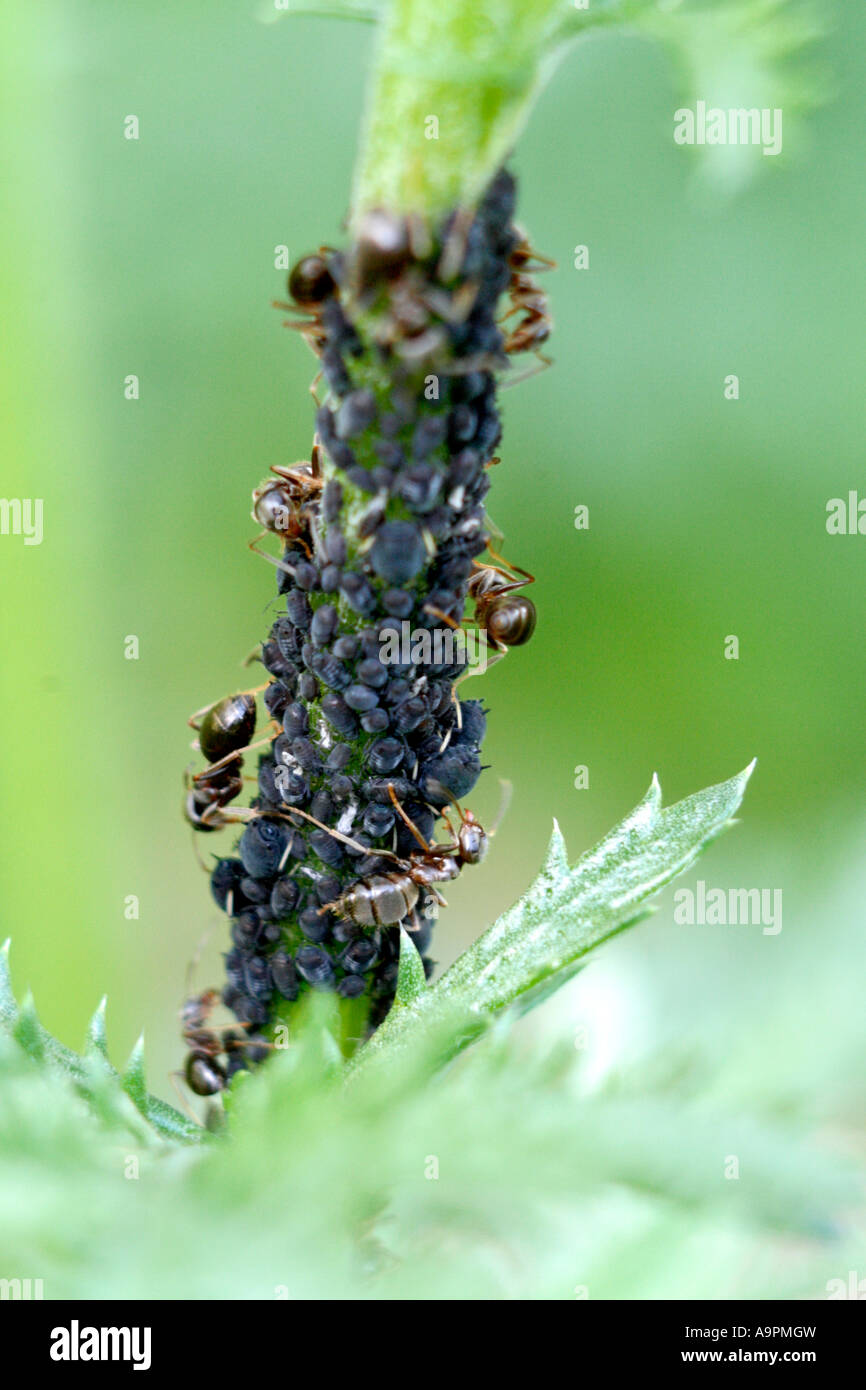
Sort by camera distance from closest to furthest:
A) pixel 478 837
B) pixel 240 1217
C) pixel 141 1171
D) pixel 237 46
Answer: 1. pixel 240 1217
2. pixel 141 1171
3. pixel 478 837
4. pixel 237 46

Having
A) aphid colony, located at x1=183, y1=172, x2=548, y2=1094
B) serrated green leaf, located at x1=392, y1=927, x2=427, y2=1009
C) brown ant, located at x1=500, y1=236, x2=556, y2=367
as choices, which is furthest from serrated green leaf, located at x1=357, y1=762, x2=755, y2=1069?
brown ant, located at x1=500, y1=236, x2=556, y2=367

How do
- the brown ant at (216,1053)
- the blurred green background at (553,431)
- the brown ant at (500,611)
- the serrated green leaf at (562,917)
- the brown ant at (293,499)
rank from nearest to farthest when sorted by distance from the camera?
1. the serrated green leaf at (562,917)
2. the brown ant at (293,499)
3. the brown ant at (216,1053)
4. the brown ant at (500,611)
5. the blurred green background at (553,431)

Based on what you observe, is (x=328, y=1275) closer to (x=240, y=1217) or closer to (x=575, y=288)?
(x=240, y=1217)

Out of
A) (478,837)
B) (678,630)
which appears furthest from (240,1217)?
(678,630)

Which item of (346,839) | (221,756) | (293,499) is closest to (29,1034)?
(346,839)

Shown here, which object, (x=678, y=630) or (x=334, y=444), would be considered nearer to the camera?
(x=334, y=444)

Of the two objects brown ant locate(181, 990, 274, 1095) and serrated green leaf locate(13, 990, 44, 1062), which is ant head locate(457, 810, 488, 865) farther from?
serrated green leaf locate(13, 990, 44, 1062)

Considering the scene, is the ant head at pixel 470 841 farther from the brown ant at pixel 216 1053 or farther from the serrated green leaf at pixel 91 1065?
the serrated green leaf at pixel 91 1065

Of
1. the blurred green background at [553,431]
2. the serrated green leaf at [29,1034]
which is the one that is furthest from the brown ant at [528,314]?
the blurred green background at [553,431]
